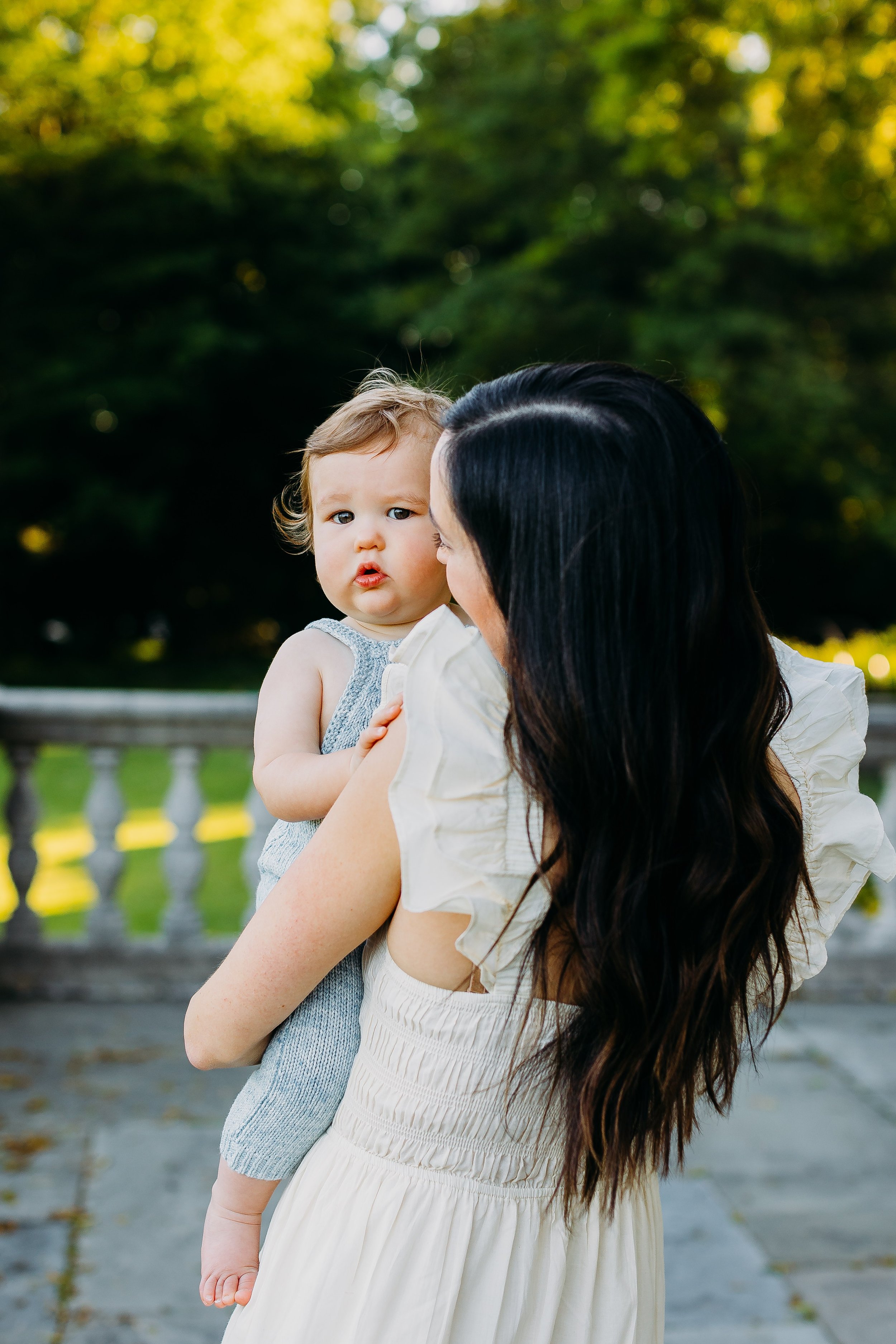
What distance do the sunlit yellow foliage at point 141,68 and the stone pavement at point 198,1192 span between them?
1569 centimetres

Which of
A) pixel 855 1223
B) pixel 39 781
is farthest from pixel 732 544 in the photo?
pixel 39 781

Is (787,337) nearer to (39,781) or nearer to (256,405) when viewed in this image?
(256,405)

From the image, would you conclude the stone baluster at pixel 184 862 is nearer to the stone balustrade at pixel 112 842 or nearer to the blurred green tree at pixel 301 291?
the stone balustrade at pixel 112 842

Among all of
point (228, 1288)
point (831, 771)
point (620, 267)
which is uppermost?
point (620, 267)

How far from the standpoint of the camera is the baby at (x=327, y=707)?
1.38 meters

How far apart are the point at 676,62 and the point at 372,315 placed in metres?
12.0

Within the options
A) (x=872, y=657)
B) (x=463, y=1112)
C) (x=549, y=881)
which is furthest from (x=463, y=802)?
(x=872, y=657)

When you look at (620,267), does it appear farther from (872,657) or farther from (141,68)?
(872,657)

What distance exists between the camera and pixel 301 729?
1.53 metres

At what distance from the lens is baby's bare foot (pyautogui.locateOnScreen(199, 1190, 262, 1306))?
1.44 m

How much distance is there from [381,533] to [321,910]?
0.58 metres

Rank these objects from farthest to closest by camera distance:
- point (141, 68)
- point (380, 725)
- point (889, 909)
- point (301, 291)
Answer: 1. point (301, 291)
2. point (141, 68)
3. point (889, 909)
4. point (380, 725)

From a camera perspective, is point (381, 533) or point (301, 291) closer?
point (381, 533)

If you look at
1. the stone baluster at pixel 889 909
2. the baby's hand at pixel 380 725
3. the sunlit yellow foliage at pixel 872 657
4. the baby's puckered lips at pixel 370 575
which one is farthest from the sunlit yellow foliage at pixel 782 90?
the baby's hand at pixel 380 725
